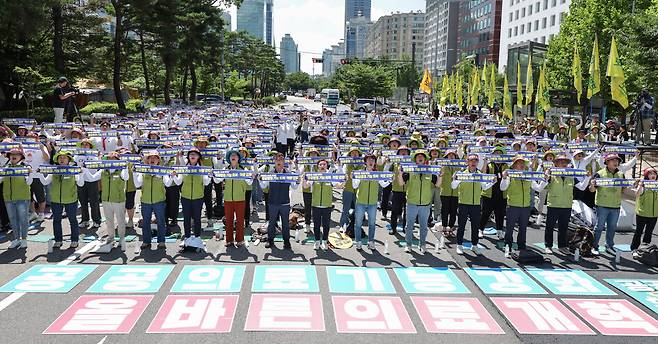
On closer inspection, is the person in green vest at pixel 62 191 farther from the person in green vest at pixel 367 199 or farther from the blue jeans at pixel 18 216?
the person in green vest at pixel 367 199

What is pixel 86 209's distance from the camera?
12.8 m

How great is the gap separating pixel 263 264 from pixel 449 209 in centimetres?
464

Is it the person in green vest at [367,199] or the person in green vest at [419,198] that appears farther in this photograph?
the person in green vest at [367,199]

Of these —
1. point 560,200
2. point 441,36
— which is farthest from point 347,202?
point 441,36

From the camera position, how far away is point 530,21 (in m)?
86.6

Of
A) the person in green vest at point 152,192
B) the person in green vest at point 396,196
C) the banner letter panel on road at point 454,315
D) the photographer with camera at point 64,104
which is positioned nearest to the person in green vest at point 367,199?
the person in green vest at point 396,196

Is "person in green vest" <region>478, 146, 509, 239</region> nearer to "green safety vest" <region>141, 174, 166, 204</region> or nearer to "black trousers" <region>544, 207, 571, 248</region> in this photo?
"black trousers" <region>544, 207, 571, 248</region>

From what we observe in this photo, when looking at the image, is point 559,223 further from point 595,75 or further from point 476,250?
point 595,75

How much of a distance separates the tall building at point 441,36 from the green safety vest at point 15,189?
126901 mm

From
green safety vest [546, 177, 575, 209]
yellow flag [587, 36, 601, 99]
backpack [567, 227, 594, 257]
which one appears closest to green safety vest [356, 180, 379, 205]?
green safety vest [546, 177, 575, 209]

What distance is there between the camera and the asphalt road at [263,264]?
23.7 feet

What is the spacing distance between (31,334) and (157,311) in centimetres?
161

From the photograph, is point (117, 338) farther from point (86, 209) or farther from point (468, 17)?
point (468, 17)

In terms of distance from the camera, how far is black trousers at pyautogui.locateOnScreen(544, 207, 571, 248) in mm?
11188
